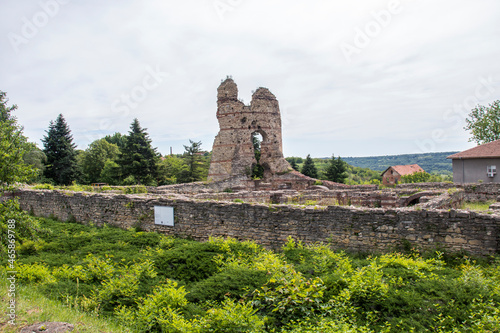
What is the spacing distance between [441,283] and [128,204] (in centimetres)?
979

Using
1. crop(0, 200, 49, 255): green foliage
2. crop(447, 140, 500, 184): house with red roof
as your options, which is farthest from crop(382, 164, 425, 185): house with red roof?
crop(0, 200, 49, 255): green foliage

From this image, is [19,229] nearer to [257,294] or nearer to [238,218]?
[238,218]

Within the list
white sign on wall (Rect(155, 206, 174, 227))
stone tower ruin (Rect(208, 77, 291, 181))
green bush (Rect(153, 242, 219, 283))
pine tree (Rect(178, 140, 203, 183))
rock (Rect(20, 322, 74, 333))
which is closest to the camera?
rock (Rect(20, 322, 74, 333))

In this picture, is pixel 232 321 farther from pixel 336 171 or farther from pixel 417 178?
pixel 417 178

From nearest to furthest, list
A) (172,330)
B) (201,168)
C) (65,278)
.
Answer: (172,330) < (65,278) < (201,168)

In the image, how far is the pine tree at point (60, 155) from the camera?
38.4 m

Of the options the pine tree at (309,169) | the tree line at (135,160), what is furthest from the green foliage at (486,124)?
the pine tree at (309,169)

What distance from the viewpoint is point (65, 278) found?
6.25m

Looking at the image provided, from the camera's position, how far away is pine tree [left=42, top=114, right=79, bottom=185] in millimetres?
38375

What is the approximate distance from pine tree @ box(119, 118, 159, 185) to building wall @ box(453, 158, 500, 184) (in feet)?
104

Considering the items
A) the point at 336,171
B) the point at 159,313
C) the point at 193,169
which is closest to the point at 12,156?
the point at 159,313

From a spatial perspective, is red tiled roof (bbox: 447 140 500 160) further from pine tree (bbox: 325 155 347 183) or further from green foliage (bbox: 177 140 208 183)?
green foliage (bbox: 177 140 208 183)

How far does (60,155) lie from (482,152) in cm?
4517

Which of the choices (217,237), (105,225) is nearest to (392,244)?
(217,237)
